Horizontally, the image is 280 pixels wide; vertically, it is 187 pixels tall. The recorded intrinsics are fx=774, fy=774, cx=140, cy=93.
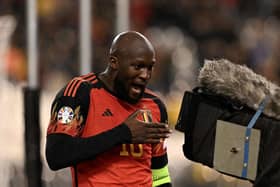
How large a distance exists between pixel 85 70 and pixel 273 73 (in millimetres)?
1708

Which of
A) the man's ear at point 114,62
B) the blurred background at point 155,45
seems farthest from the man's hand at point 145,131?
the blurred background at point 155,45

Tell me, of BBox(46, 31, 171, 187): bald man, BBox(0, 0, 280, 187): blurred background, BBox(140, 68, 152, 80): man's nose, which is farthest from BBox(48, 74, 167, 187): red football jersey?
BBox(0, 0, 280, 187): blurred background

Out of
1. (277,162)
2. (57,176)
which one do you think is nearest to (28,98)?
(57,176)

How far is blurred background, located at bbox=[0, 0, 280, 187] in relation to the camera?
6.69 meters

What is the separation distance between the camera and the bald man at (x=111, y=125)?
10.1 ft

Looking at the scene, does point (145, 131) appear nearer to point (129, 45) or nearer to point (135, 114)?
point (135, 114)

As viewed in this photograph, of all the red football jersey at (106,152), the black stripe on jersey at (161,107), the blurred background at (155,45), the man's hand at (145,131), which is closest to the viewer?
the man's hand at (145,131)

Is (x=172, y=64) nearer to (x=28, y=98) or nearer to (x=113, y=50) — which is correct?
(x=28, y=98)

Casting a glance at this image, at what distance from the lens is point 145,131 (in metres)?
3.07

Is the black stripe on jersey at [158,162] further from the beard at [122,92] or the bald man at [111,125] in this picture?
the beard at [122,92]

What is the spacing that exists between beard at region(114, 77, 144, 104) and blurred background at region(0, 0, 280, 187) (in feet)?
10.3

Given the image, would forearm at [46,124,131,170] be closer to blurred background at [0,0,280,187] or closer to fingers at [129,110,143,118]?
fingers at [129,110,143,118]

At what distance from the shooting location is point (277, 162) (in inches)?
108

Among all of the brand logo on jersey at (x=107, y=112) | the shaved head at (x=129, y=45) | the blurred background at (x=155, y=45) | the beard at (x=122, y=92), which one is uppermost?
the shaved head at (x=129, y=45)
